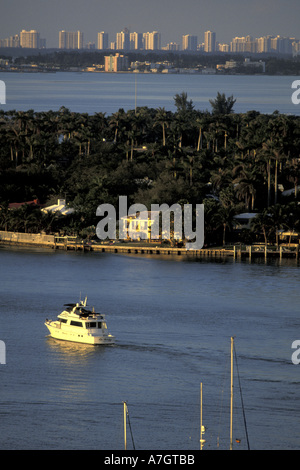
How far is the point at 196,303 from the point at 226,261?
10998 mm

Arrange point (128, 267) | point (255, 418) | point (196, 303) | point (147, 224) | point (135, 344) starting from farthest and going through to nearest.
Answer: point (147, 224)
point (128, 267)
point (196, 303)
point (135, 344)
point (255, 418)

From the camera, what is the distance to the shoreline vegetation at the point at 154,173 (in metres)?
61.8

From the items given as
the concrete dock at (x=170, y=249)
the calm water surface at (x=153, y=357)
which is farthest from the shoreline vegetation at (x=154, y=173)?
the calm water surface at (x=153, y=357)

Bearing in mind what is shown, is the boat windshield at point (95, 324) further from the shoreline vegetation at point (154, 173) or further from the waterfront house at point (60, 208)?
the waterfront house at point (60, 208)

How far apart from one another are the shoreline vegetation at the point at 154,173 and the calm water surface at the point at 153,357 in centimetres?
611

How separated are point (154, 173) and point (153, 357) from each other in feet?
123

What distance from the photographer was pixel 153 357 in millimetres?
→ 37125

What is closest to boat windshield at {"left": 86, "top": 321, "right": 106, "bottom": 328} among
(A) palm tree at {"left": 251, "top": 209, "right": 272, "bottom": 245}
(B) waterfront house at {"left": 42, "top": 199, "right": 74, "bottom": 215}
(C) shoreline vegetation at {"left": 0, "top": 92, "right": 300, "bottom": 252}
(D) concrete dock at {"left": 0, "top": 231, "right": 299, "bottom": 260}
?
(D) concrete dock at {"left": 0, "top": 231, "right": 299, "bottom": 260}

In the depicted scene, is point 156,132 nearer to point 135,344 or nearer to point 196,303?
point 196,303

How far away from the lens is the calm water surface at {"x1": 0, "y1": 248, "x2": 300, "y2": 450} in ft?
98.6

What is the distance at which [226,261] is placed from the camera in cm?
5791

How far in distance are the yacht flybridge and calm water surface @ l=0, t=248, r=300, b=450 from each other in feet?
1.35

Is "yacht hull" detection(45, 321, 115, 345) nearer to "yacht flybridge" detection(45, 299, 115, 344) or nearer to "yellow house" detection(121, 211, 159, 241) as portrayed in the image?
"yacht flybridge" detection(45, 299, 115, 344)
